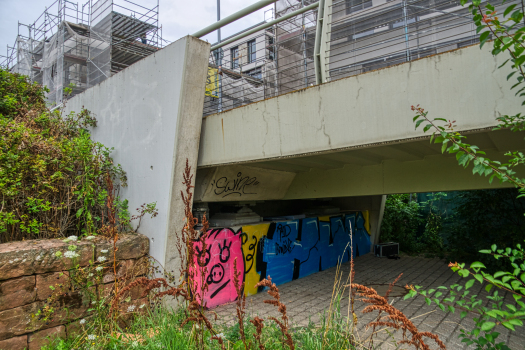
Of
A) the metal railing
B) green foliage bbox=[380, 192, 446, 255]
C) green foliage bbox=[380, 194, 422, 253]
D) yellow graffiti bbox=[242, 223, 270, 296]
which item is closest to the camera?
the metal railing

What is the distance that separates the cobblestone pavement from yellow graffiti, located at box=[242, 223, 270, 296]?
0.23m

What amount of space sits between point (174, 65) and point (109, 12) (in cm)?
889

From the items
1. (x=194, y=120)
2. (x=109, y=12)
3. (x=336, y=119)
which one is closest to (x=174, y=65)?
(x=194, y=120)

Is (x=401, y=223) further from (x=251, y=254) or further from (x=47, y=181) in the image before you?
(x=47, y=181)

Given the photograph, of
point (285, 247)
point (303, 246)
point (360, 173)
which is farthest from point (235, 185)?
point (303, 246)

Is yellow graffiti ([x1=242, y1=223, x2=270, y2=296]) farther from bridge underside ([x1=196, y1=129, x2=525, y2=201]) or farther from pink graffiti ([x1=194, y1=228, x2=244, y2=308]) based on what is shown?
bridge underside ([x1=196, y1=129, x2=525, y2=201])

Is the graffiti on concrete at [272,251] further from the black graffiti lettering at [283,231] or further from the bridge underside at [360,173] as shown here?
the bridge underside at [360,173]

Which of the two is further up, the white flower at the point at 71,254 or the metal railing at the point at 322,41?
the metal railing at the point at 322,41

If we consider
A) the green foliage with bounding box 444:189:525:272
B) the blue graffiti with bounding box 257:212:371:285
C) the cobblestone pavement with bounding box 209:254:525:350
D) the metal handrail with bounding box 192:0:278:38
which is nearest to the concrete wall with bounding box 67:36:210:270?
the metal handrail with bounding box 192:0:278:38

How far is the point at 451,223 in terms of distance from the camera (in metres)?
10.7

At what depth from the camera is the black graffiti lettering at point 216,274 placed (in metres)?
5.67

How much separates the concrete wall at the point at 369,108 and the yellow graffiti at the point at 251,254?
196 cm

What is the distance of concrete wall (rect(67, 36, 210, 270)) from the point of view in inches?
197

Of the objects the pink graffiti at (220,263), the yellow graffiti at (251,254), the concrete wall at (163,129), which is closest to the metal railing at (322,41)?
the concrete wall at (163,129)
